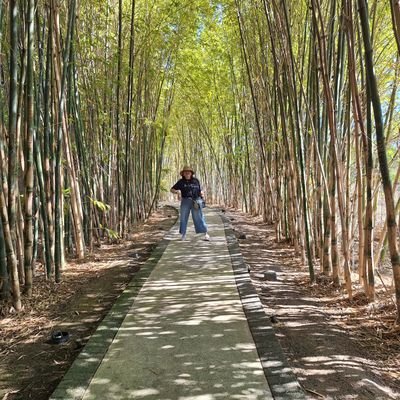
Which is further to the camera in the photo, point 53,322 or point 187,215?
point 187,215

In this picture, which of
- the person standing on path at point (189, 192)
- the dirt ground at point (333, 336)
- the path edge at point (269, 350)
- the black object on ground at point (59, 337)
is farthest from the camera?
the person standing on path at point (189, 192)

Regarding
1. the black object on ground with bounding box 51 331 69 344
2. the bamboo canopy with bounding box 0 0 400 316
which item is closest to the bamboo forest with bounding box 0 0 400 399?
the bamboo canopy with bounding box 0 0 400 316

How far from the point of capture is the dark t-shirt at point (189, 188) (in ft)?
16.6

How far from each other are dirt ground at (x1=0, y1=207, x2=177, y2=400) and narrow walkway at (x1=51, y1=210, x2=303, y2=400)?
0.50 ft

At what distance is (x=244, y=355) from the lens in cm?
201

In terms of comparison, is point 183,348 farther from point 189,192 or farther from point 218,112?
point 218,112

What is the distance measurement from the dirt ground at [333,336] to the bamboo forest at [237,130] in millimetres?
34

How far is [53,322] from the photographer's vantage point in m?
2.70

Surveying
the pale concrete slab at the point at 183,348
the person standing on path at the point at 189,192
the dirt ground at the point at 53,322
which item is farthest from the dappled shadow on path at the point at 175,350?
the person standing on path at the point at 189,192

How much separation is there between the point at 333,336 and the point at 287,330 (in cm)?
26

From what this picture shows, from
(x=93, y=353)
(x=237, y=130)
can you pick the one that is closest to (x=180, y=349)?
(x=93, y=353)

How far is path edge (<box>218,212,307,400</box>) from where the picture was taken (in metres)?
1.68

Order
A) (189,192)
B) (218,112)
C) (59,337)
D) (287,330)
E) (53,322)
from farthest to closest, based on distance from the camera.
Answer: (218,112) < (189,192) < (53,322) < (287,330) < (59,337)

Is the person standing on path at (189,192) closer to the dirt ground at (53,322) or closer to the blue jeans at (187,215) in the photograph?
the blue jeans at (187,215)
